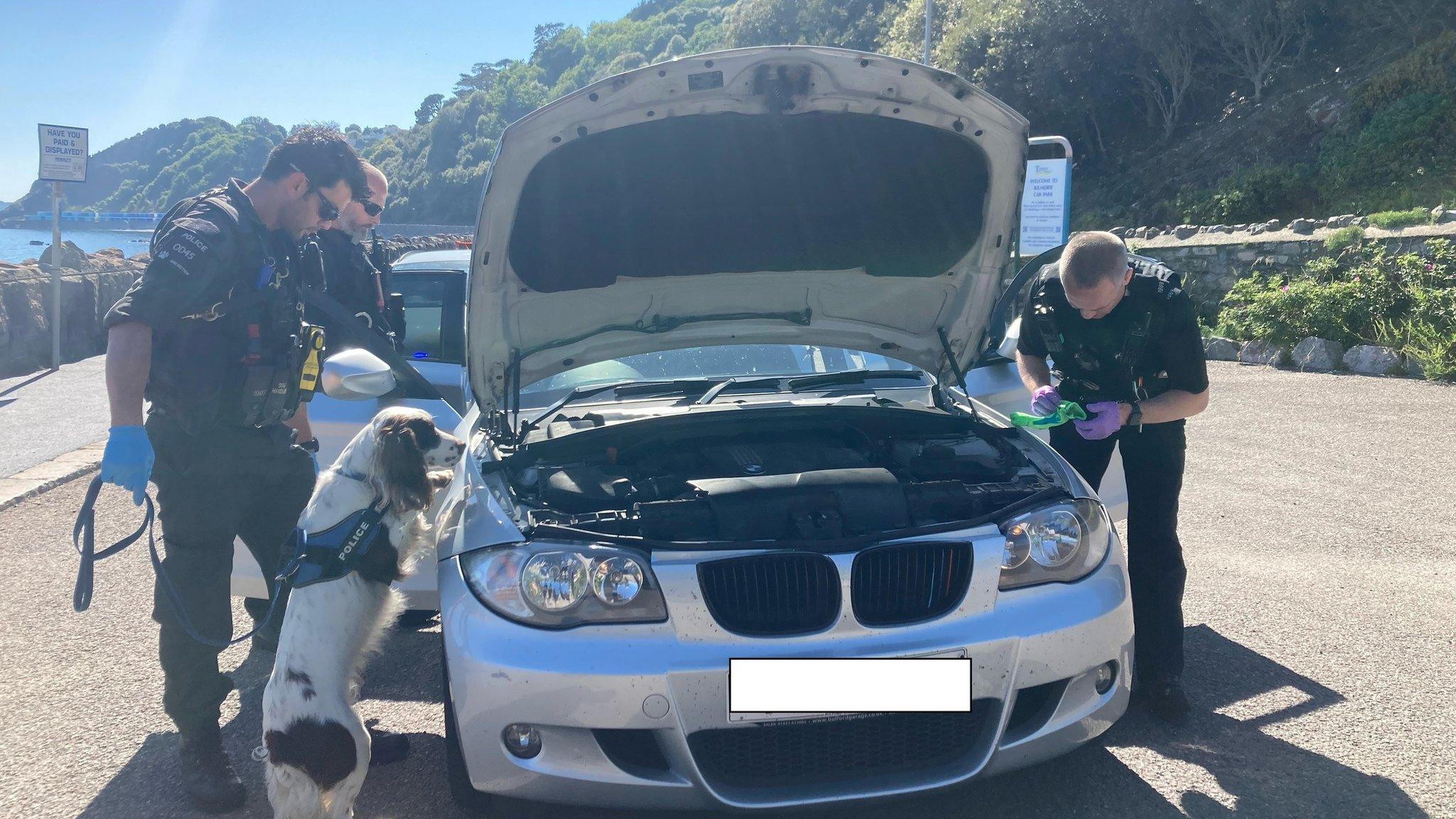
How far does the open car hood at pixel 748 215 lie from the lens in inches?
124

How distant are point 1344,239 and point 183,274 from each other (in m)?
13.1

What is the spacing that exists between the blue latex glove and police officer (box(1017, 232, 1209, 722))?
3.00 m

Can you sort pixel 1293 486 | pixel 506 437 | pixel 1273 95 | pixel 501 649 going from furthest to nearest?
pixel 1273 95
pixel 1293 486
pixel 506 437
pixel 501 649

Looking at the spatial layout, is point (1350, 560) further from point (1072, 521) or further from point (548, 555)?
point (548, 555)

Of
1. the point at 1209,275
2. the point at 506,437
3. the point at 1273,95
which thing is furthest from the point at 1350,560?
the point at 1273,95

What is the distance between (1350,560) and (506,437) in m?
4.36

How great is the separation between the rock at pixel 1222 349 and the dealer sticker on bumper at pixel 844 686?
37.4 ft

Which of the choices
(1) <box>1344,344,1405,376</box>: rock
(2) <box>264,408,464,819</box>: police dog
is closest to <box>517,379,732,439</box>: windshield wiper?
(2) <box>264,408,464,819</box>: police dog

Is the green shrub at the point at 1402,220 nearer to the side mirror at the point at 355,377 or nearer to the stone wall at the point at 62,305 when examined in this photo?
the stone wall at the point at 62,305

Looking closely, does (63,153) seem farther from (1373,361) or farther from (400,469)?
(1373,361)

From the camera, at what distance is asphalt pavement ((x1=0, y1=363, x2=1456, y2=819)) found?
2955 millimetres

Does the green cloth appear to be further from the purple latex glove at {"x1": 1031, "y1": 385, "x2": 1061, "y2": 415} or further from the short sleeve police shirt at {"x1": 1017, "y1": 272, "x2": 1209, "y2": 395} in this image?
the short sleeve police shirt at {"x1": 1017, "y1": 272, "x2": 1209, "y2": 395}

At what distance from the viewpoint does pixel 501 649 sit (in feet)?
8.13

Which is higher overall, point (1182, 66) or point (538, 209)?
point (1182, 66)
